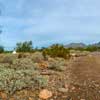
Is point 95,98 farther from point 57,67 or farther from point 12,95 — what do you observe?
point 57,67

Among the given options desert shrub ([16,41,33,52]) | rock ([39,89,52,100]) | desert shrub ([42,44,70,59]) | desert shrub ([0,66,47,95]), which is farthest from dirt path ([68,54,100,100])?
desert shrub ([16,41,33,52])

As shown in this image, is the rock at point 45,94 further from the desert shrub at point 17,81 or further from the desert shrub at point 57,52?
the desert shrub at point 57,52

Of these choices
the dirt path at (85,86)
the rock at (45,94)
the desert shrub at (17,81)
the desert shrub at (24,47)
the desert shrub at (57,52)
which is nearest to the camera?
the dirt path at (85,86)

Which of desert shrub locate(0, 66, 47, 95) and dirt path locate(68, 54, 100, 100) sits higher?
desert shrub locate(0, 66, 47, 95)

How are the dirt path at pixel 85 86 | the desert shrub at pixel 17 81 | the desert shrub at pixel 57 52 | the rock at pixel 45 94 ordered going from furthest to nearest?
the desert shrub at pixel 57 52
the desert shrub at pixel 17 81
the rock at pixel 45 94
the dirt path at pixel 85 86

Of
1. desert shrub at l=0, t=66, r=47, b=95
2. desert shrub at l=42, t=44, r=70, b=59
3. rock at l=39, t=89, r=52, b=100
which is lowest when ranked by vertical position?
rock at l=39, t=89, r=52, b=100

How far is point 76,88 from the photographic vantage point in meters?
12.3

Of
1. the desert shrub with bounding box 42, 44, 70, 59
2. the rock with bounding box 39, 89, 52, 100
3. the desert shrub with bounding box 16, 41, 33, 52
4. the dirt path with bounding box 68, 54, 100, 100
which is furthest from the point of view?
the desert shrub with bounding box 16, 41, 33, 52

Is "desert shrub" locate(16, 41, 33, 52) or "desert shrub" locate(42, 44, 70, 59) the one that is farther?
"desert shrub" locate(16, 41, 33, 52)

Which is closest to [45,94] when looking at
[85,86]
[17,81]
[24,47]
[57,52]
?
[17,81]

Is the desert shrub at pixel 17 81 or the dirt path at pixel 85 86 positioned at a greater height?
the desert shrub at pixel 17 81

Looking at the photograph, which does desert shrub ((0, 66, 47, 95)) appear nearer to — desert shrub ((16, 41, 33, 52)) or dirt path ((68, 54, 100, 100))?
dirt path ((68, 54, 100, 100))

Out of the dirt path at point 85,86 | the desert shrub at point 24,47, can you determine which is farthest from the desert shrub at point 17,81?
the desert shrub at point 24,47

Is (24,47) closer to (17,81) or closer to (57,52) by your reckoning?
(57,52)
